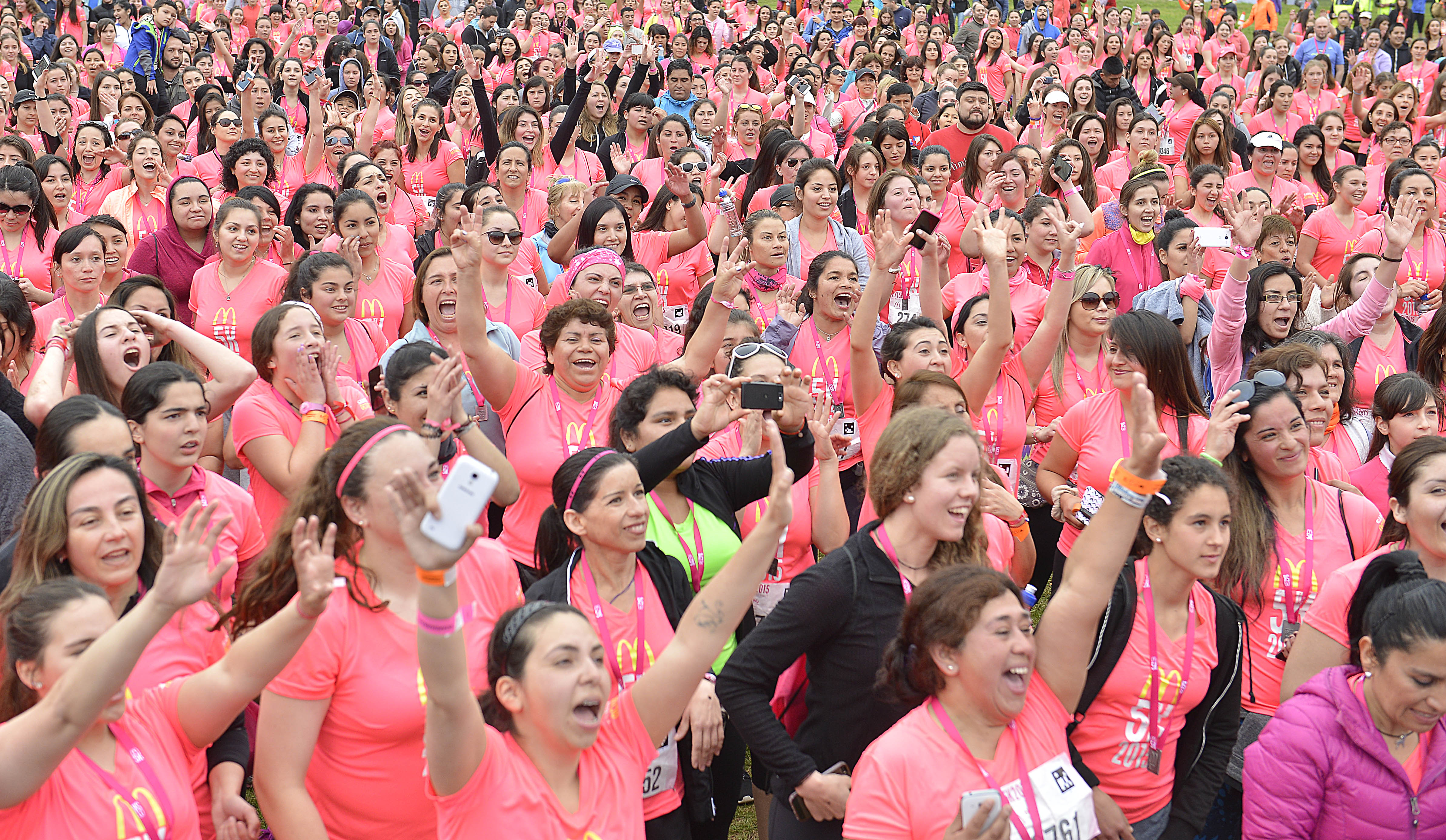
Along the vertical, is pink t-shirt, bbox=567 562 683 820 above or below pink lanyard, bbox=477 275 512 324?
below

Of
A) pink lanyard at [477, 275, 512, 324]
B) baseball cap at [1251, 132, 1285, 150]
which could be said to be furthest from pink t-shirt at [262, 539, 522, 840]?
baseball cap at [1251, 132, 1285, 150]

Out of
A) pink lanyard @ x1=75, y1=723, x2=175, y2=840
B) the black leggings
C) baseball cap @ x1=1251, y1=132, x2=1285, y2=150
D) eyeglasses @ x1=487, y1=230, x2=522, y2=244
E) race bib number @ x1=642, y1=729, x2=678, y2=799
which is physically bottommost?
the black leggings

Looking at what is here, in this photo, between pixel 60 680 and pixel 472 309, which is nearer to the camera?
pixel 60 680

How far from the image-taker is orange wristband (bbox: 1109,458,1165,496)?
9.73 ft

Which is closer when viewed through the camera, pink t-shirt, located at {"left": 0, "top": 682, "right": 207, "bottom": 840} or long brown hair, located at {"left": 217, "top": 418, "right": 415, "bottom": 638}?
pink t-shirt, located at {"left": 0, "top": 682, "right": 207, "bottom": 840}

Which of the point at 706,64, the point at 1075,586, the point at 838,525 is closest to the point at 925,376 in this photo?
the point at 838,525

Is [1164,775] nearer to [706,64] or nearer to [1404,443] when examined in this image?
[1404,443]

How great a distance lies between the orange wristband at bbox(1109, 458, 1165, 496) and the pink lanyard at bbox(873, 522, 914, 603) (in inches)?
25.1

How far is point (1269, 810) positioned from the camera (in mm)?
3068

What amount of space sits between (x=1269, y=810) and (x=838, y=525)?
177cm

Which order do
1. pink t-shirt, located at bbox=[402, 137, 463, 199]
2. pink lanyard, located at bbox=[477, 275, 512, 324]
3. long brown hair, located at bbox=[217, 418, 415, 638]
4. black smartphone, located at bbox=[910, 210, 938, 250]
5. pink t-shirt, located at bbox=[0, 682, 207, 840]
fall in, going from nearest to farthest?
pink t-shirt, located at bbox=[0, 682, 207, 840] → long brown hair, located at bbox=[217, 418, 415, 638] → black smartphone, located at bbox=[910, 210, 938, 250] → pink lanyard, located at bbox=[477, 275, 512, 324] → pink t-shirt, located at bbox=[402, 137, 463, 199]

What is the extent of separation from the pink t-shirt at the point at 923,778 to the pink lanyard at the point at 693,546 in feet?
4.10

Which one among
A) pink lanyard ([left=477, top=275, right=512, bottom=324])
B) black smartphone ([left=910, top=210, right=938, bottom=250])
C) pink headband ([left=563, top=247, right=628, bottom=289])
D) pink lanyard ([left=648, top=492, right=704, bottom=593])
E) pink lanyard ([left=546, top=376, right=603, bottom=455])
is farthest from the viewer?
pink lanyard ([left=477, top=275, right=512, bottom=324])

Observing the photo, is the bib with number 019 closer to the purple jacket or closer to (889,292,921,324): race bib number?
the purple jacket
